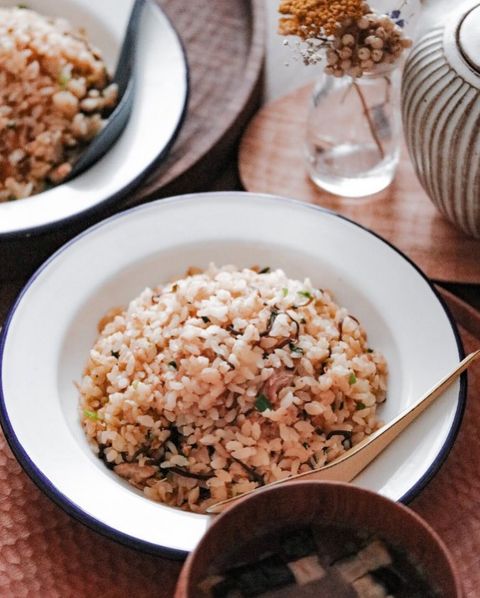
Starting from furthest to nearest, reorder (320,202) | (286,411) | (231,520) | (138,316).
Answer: (320,202) < (138,316) < (286,411) < (231,520)

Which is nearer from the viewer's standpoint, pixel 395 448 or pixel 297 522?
pixel 297 522

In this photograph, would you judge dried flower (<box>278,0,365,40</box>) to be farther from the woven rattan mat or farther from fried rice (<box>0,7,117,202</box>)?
the woven rattan mat

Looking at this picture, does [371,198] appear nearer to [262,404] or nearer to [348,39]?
[348,39]

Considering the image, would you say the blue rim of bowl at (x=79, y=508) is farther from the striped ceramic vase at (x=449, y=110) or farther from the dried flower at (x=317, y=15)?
the dried flower at (x=317, y=15)

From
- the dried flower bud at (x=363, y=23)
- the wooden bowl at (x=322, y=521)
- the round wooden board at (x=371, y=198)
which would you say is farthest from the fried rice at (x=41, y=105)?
the wooden bowl at (x=322, y=521)

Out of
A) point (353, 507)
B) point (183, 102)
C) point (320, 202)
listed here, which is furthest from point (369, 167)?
point (353, 507)

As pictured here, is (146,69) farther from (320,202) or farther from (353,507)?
(353,507)

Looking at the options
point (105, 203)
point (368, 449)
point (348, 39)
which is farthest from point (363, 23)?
point (368, 449)
